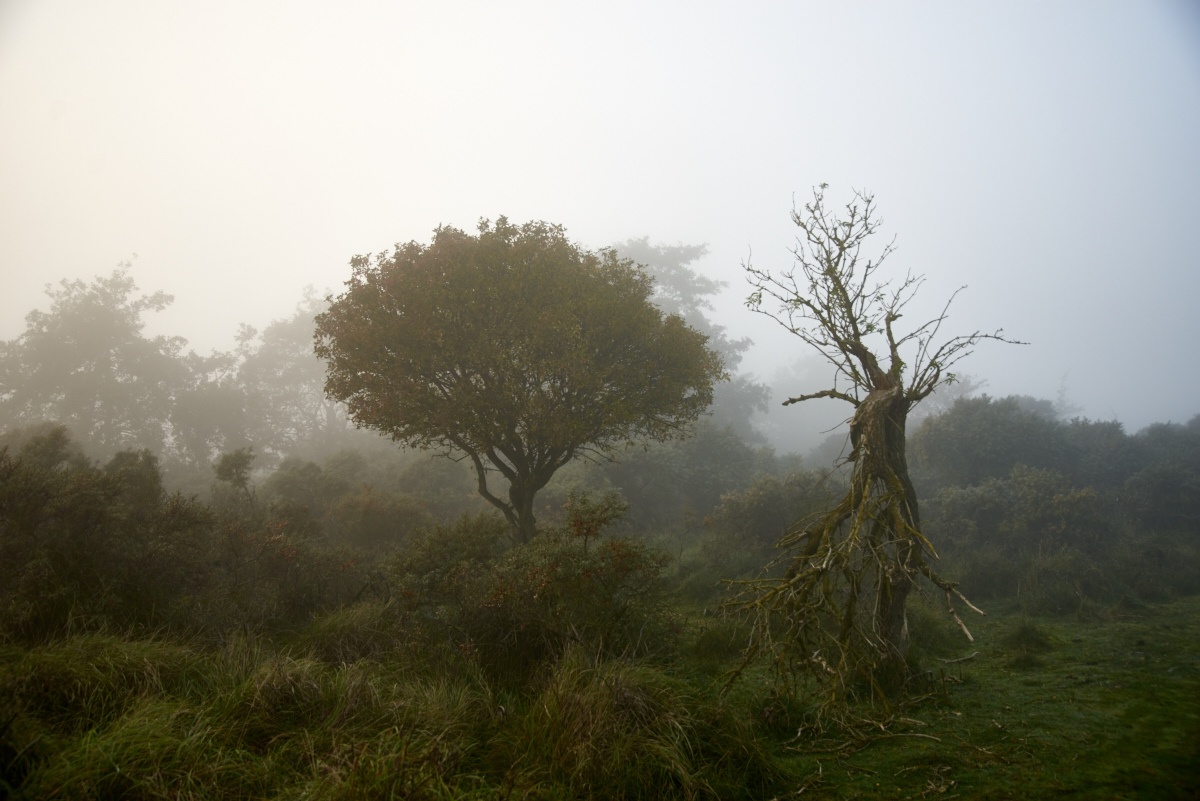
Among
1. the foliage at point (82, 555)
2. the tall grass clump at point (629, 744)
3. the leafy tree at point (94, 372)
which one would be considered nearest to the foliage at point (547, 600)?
the tall grass clump at point (629, 744)

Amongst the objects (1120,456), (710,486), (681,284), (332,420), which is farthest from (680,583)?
(681,284)

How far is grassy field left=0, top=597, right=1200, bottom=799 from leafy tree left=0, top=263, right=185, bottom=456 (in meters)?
34.3

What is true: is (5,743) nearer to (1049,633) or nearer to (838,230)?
(838,230)

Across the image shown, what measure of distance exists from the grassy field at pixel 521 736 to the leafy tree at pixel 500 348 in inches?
232

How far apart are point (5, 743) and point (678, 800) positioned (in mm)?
4513

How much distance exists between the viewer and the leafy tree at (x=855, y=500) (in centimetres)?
522

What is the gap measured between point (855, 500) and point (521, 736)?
4346 millimetres

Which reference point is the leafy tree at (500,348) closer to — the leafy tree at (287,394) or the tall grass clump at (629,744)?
the tall grass clump at (629,744)

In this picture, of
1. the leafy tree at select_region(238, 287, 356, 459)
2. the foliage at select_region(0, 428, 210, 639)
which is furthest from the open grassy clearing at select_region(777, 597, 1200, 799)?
the leafy tree at select_region(238, 287, 356, 459)

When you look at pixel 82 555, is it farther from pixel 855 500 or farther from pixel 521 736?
pixel 855 500

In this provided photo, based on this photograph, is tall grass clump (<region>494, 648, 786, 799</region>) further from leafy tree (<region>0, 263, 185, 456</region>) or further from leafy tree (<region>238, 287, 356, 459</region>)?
leafy tree (<region>0, 263, 185, 456</region>)

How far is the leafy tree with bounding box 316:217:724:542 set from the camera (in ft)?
36.1

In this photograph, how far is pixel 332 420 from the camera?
3984cm

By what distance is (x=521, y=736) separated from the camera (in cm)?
461
